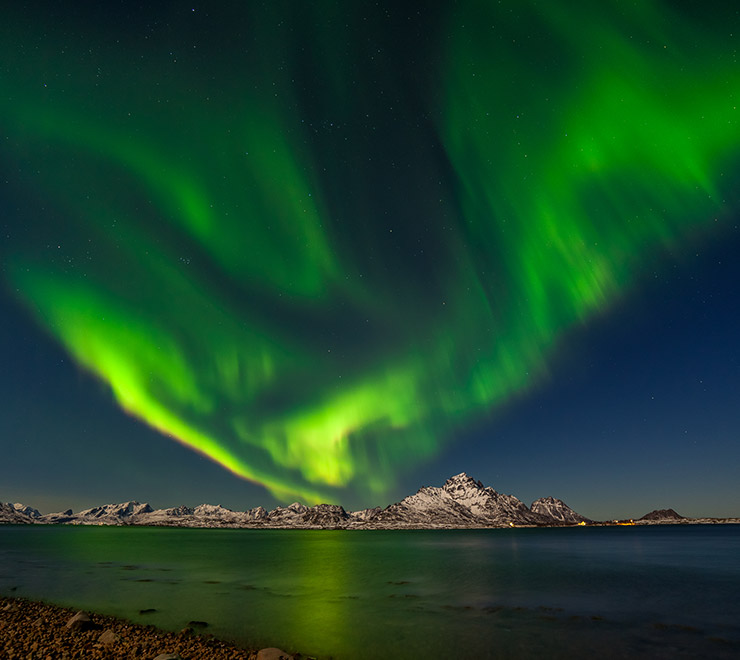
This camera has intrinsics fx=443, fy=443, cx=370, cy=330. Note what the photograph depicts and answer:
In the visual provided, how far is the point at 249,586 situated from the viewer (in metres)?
44.1

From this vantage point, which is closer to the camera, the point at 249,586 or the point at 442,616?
the point at 442,616

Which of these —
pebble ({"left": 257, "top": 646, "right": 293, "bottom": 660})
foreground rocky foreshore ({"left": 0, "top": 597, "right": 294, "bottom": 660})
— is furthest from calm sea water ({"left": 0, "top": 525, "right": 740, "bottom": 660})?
pebble ({"left": 257, "top": 646, "right": 293, "bottom": 660})

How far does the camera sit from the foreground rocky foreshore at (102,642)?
740 inches

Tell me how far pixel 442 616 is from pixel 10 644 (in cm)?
2378

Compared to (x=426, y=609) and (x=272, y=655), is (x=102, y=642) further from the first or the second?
(x=426, y=609)

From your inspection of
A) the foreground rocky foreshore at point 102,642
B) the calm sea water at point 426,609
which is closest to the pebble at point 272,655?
the foreground rocky foreshore at point 102,642

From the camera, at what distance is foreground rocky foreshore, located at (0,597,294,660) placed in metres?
18.8

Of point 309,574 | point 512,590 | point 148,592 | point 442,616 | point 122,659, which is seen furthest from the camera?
point 309,574

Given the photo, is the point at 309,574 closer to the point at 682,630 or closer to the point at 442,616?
the point at 442,616

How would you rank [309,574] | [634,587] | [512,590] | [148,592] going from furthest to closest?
1. [309,574]
2. [634,587]
3. [512,590]
4. [148,592]

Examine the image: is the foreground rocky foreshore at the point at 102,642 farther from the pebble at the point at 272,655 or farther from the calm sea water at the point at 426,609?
the calm sea water at the point at 426,609

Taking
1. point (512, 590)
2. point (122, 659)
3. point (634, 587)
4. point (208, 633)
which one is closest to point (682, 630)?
point (512, 590)

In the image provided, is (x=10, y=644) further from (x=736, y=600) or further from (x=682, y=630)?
(x=736, y=600)

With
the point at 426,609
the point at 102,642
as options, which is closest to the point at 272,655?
the point at 102,642
